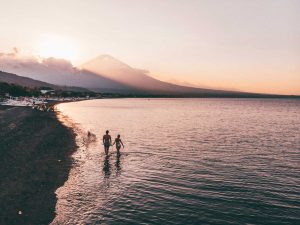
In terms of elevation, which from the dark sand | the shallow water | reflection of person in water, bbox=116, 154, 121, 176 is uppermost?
the dark sand

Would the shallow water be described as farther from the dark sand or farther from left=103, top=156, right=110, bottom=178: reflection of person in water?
the dark sand

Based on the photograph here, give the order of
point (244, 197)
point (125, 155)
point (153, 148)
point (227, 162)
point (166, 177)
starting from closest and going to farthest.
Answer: point (244, 197) → point (166, 177) → point (227, 162) → point (125, 155) → point (153, 148)

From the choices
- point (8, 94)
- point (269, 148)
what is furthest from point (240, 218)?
point (8, 94)

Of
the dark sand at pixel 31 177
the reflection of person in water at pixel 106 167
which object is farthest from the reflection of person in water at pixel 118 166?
the dark sand at pixel 31 177

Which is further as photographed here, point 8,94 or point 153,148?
point 8,94

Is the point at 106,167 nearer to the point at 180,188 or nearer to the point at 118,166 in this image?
the point at 118,166

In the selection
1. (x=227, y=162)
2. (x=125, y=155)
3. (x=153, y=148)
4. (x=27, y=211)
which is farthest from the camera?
(x=153, y=148)

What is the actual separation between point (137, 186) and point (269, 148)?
84.2 feet

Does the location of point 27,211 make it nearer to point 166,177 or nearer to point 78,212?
point 78,212

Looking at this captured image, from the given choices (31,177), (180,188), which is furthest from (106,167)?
(180,188)

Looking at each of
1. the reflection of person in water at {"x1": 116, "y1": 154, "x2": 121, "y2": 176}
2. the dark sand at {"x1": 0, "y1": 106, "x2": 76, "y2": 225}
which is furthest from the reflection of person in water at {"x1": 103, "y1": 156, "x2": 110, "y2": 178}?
the dark sand at {"x1": 0, "y1": 106, "x2": 76, "y2": 225}

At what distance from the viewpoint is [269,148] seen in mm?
40938

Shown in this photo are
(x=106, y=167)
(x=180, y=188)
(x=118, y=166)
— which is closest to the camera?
(x=180, y=188)

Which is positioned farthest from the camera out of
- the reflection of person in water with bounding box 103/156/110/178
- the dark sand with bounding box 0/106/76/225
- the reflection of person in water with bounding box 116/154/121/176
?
the reflection of person in water with bounding box 116/154/121/176
